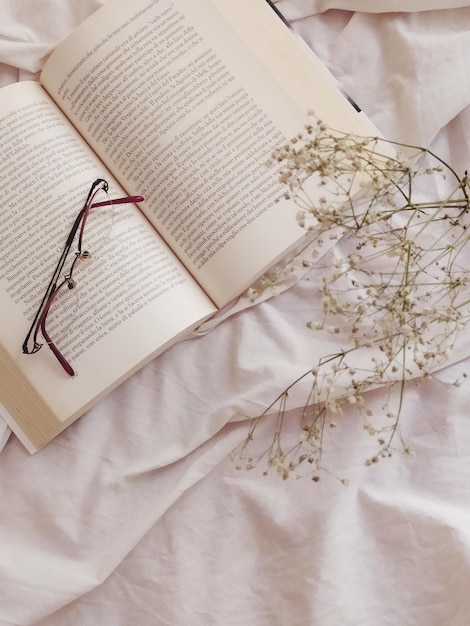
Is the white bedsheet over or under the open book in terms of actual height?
under

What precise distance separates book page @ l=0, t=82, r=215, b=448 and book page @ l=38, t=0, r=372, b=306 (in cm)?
4

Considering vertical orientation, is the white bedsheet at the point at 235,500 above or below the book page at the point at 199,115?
below

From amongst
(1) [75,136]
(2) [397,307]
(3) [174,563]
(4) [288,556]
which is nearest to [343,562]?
(4) [288,556]

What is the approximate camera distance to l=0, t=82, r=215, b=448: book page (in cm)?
71

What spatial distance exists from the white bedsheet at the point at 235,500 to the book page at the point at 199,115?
66 millimetres

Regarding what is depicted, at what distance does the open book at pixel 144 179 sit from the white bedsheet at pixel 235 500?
0.05 m

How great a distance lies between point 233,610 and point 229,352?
0.27 meters

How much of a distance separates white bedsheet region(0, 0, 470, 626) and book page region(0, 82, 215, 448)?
0.06m

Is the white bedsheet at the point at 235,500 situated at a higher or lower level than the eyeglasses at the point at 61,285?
lower

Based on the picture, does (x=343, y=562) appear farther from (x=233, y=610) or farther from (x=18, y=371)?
(x=18, y=371)

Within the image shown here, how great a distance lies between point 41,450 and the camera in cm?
75

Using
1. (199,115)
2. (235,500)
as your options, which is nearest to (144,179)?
(199,115)

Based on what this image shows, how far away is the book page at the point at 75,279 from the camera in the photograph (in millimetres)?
705

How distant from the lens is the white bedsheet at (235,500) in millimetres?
727
